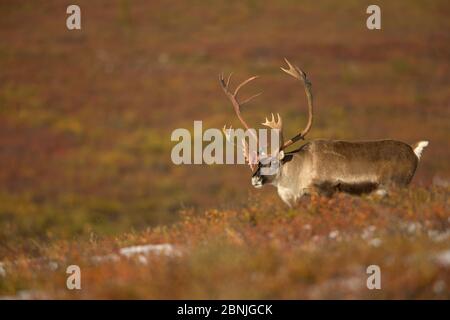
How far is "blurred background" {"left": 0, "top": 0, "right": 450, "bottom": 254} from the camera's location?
24250mm

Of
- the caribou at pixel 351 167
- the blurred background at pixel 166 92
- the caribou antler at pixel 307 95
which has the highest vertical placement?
the blurred background at pixel 166 92

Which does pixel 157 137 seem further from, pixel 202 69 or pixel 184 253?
pixel 184 253

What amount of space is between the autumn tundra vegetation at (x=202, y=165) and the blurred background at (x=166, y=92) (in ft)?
0.42

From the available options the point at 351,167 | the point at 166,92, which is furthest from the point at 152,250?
the point at 166,92

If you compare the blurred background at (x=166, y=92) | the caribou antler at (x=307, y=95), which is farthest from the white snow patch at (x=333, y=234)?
the blurred background at (x=166, y=92)

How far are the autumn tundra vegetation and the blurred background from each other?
0.13 metres

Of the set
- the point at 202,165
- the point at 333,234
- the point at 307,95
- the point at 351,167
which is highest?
the point at 202,165

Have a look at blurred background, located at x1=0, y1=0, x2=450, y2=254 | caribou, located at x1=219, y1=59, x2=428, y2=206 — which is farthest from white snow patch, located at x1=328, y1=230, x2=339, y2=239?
blurred background, located at x1=0, y1=0, x2=450, y2=254

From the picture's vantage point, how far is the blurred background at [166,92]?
2425 cm

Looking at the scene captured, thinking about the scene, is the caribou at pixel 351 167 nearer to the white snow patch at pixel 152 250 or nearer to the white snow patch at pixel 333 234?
the white snow patch at pixel 333 234

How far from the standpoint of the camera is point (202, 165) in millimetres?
28500

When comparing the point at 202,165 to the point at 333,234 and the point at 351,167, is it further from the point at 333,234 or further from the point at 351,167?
the point at 333,234

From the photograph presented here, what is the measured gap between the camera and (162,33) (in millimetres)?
48438

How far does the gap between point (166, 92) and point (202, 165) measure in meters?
9.30
